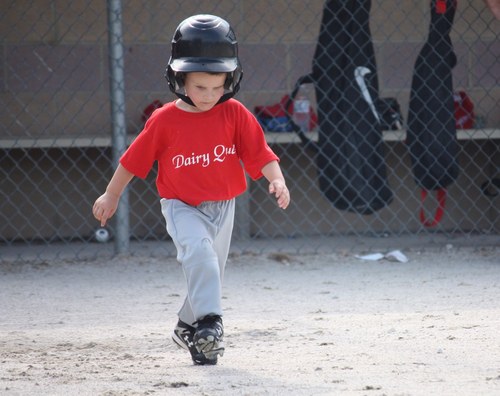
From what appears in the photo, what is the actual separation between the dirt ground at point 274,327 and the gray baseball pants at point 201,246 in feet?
0.76

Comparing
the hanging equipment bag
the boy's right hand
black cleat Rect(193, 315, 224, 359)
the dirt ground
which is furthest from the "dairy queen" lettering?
the hanging equipment bag

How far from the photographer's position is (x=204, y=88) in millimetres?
3475

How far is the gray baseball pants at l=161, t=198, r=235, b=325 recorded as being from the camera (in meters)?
3.48

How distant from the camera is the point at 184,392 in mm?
3076

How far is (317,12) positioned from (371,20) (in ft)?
1.29

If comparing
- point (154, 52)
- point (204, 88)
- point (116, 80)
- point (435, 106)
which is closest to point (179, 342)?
point (204, 88)

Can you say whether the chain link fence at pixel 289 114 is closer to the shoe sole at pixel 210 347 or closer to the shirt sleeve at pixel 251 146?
the shirt sleeve at pixel 251 146

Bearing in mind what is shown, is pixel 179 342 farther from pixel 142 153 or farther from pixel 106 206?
pixel 142 153

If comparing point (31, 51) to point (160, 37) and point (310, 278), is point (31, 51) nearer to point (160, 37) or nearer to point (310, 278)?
point (160, 37)

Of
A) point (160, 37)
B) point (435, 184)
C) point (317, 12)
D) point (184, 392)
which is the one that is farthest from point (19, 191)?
point (184, 392)

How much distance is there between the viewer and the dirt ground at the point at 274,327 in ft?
10.5

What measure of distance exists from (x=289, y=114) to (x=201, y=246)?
10.6ft

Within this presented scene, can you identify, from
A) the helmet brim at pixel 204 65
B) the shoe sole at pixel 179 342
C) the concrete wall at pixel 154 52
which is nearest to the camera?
the helmet brim at pixel 204 65

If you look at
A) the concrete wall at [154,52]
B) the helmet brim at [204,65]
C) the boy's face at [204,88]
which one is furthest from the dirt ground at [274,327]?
the concrete wall at [154,52]
